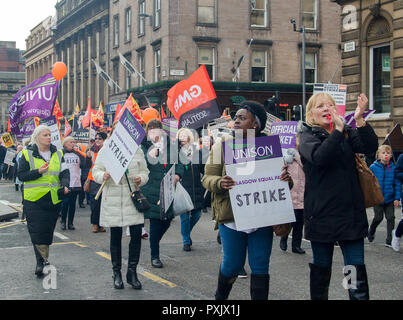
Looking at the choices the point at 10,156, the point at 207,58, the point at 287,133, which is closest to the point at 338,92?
the point at 287,133

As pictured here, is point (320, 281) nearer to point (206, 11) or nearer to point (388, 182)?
point (388, 182)

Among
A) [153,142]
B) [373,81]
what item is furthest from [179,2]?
[153,142]

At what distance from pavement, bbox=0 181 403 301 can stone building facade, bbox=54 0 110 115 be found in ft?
113

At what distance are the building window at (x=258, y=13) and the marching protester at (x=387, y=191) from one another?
24.1 m

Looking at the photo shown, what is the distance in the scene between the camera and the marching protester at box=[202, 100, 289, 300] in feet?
15.8

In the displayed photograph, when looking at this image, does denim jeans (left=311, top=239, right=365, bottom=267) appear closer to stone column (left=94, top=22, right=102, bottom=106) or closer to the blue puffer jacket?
the blue puffer jacket

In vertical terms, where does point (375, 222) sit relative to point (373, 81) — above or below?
below

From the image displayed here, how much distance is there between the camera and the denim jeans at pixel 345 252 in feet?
15.2

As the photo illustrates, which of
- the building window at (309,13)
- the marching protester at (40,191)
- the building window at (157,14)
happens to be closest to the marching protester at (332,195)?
the marching protester at (40,191)

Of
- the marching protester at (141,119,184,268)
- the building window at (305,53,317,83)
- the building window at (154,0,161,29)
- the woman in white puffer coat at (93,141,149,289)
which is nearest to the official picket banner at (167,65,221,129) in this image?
the marching protester at (141,119,184,268)

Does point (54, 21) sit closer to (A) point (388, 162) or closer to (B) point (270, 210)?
(A) point (388, 162)

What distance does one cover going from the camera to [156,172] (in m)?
7.84
